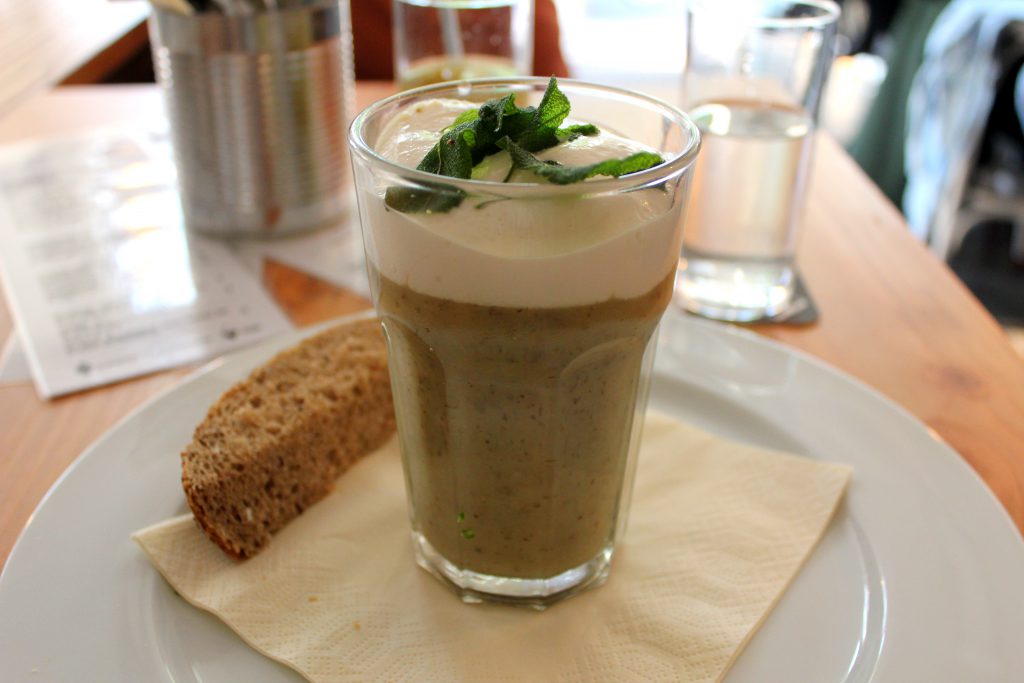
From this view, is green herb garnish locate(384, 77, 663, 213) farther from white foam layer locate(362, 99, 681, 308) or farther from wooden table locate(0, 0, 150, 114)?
wooden table locate(0, 0, 150, 114)

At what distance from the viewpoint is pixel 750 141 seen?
119cm

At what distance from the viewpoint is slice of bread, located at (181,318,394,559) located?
2.64 ft

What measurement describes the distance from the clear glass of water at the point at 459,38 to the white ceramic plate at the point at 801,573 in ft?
2.00

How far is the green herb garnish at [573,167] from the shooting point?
593mm

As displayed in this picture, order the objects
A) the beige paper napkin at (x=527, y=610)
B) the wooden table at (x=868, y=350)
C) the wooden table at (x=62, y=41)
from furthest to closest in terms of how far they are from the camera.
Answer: the wooden table at (x=62, y=41) < the wooden table at (x=868, y=350) < the beige paper napkin at (x=527, y=610)

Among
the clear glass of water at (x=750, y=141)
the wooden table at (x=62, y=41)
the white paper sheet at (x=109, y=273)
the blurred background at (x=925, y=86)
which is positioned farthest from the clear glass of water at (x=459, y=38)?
the wooden table at (x=62, y=41)

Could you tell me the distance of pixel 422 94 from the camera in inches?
31.2

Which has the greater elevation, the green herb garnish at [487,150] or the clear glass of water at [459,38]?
the green herb garnish at [487,150]

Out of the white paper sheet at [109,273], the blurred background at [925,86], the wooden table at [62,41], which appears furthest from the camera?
the blurred background at [925,86]

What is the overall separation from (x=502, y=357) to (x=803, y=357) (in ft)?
1.72

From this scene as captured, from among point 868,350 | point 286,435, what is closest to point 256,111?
point 286,435

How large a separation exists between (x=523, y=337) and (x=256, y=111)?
0.82m

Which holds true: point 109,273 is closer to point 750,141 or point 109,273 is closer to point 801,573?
point 750,141

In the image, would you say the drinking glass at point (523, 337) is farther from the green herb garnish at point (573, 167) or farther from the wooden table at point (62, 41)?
the wooden table at point (62, 41)
